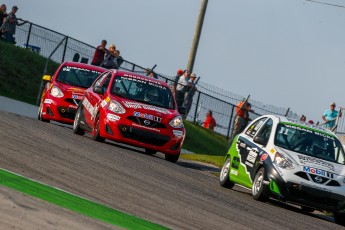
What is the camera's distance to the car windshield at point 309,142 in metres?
17.7

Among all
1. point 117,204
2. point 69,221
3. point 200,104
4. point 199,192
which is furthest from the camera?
point 200,104

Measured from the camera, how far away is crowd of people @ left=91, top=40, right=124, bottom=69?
109 ft

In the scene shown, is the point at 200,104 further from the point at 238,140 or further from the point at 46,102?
the point at 238,140

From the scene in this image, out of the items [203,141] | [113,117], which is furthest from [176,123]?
[203,141]

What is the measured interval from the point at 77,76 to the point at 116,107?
419cm

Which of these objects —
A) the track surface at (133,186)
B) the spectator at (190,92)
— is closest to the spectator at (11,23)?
the spectator at (190,92)

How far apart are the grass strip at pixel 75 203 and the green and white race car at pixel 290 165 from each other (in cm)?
599

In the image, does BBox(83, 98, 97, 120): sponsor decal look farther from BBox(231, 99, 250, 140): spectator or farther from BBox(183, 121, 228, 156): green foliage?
BBox(231, 99, 250, 140): spectator

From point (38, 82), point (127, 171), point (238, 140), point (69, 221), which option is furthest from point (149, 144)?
point (38, 82)

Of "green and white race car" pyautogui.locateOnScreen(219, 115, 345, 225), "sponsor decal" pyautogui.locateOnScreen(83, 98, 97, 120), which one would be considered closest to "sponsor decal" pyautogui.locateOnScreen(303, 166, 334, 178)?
"green and white race car" pyautogui.locateOnScreen(219, 115, 345, 225)

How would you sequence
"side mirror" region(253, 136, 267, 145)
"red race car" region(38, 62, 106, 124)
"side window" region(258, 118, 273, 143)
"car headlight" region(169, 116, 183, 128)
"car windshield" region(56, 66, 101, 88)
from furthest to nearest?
"car windshield" region(56, 66, 101, 88), "red race car" region(38, 62, 106, 124), "car headlight" region(169, 116, 183, 128), "side window" region(258, 118, 273, 143), "side mirror" region(253, 136, 267, 145)

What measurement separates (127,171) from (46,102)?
8499 millimetres

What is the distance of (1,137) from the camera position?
1675 cm

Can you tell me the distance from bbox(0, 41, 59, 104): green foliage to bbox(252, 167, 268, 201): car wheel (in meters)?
16.5
